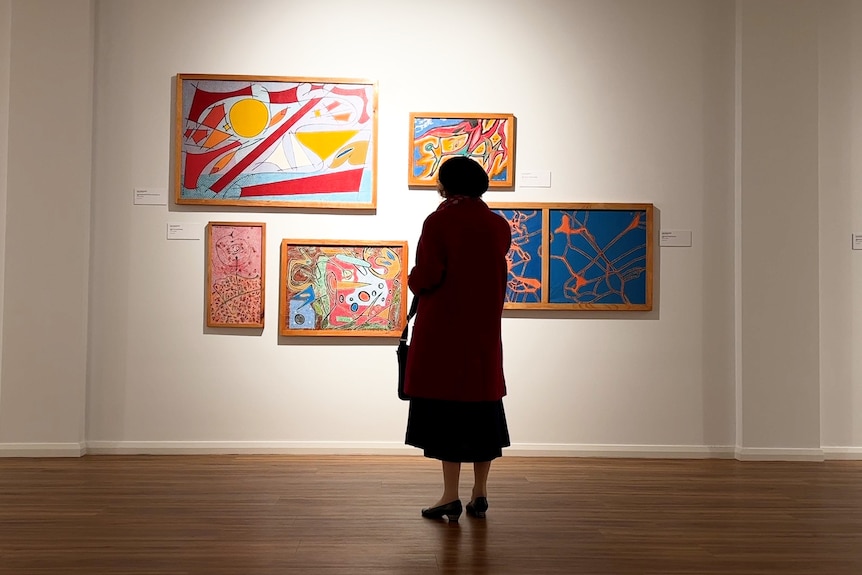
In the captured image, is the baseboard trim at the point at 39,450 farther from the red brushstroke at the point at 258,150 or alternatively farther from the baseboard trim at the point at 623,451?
the baseboard trim at the point at 623,451

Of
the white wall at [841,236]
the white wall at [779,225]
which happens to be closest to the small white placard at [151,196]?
the white wall at [779,225]

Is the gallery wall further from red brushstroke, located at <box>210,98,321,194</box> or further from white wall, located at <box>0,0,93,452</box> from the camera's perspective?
red brushstroke, located at <box>210,98,321,194</box>

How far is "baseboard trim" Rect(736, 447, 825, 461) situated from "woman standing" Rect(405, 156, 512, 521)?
3.17 m

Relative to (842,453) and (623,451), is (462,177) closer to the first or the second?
(623,451)

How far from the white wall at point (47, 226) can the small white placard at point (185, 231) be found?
67 centimetres

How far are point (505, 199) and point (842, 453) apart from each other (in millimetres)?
3601

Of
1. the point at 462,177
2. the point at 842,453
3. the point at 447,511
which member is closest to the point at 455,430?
the point at 447,511

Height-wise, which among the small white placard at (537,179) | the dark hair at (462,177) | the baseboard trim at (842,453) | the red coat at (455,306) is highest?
the small white placard at (537,179)

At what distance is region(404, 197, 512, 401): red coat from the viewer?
4.54 metres

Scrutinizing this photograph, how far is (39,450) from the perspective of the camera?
6.66 meters

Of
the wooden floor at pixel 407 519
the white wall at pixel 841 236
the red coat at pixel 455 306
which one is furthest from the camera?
the white wall at pixel 841 236

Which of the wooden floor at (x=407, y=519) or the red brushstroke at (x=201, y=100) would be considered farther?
the red brushstroke at (x=201, y=100)

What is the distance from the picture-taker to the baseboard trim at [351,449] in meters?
6.84

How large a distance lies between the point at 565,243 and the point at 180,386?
343 cm
